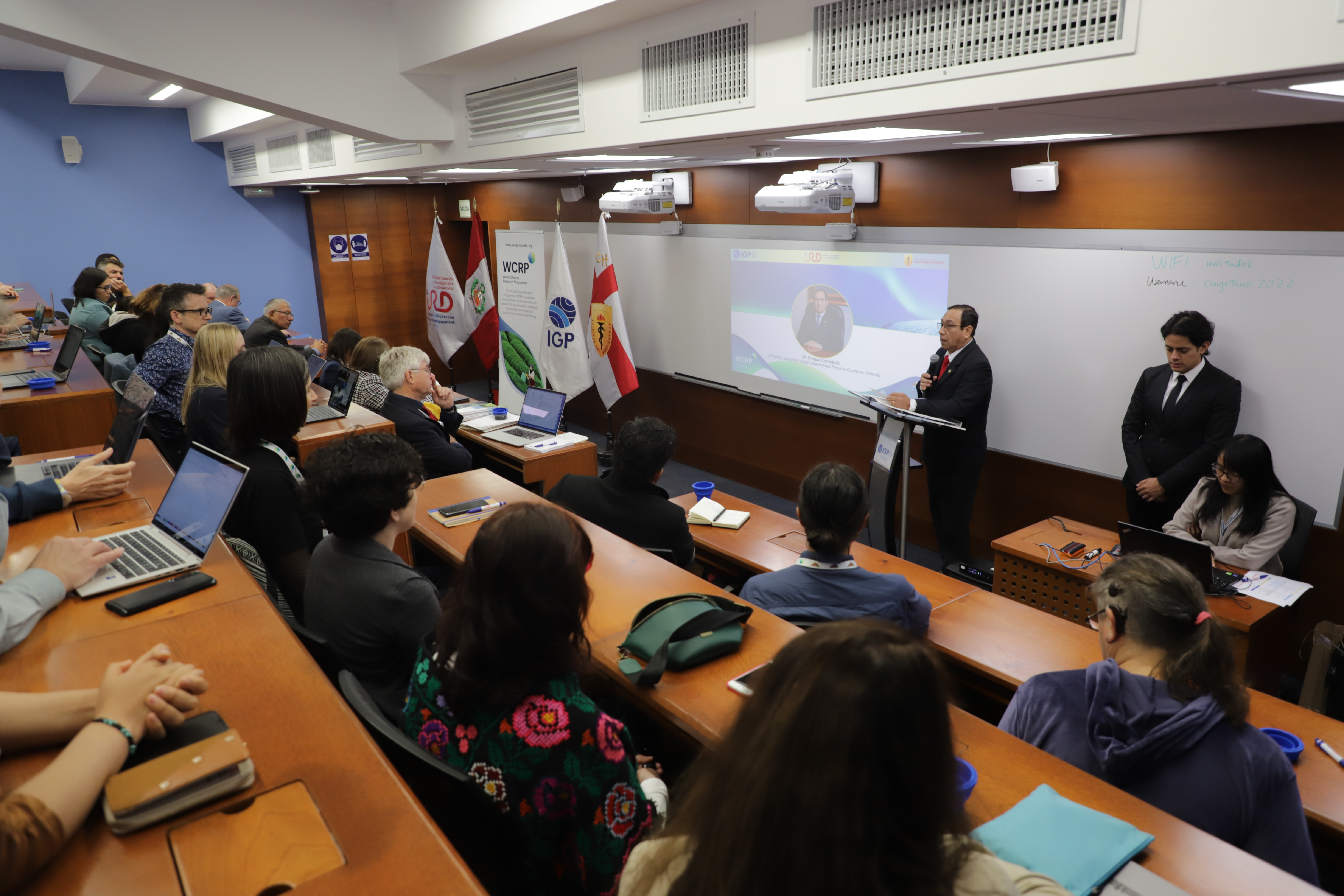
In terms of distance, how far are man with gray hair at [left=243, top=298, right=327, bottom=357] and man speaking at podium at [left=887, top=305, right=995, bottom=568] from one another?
14.6 feet

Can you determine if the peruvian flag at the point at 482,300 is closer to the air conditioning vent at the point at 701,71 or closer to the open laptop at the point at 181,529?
the air conditioning vent at the point at 701,71

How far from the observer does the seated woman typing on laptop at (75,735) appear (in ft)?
3.09

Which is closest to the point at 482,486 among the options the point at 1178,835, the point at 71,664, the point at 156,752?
the point at 71,664

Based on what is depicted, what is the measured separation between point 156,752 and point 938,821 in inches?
41.9

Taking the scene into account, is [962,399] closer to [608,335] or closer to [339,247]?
[608,335]

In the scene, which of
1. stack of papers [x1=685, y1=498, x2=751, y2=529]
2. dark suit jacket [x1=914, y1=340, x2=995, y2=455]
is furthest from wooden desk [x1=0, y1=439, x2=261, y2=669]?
dark suit jacket [x1=914, y1=340, x2=995, y2=455]

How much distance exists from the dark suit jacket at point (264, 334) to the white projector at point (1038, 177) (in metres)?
4.89

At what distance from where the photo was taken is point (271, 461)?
2473mm

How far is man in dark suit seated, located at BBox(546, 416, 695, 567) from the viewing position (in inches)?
122

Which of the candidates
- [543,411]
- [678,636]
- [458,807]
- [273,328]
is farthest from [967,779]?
[273,328]

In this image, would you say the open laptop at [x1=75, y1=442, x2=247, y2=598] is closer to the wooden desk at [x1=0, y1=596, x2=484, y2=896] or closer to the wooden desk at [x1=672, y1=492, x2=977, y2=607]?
the wooden desk at [x1=0, y1=596, x2=484, y2=896]

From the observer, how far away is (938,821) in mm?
848

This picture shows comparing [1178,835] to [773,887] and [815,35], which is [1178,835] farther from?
[815,35]

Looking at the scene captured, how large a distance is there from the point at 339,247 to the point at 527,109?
675 cm
